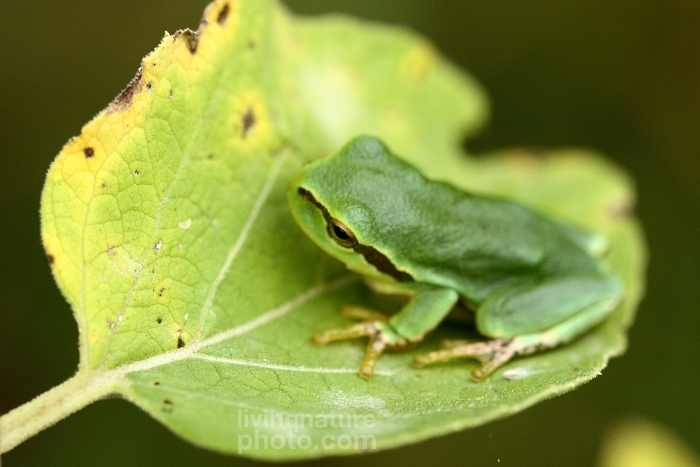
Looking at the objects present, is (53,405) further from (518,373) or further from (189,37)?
(518,373)

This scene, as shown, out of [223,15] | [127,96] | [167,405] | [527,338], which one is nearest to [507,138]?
[527,338]

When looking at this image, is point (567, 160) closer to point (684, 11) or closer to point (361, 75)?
point (361, 75)

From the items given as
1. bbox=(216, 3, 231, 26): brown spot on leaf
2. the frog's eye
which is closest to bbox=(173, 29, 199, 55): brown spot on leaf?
bbox=(216, 3, 231, 26): brown spot on leaf

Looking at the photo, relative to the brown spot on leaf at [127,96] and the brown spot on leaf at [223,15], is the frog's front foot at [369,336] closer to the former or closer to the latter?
the brown spot on leaf at [127,96]

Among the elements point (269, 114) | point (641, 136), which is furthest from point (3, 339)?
point (641, 136)

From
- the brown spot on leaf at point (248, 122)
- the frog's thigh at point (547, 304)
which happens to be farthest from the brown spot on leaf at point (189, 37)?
the frog's thigh at point (547, 304)

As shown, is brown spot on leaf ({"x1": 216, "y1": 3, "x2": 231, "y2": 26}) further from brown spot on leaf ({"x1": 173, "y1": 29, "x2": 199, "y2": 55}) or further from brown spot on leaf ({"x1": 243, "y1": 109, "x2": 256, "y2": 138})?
brown spot on leaf ({"x1": 243, "y1": 109, "x2": 256, "y2": 138})
